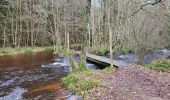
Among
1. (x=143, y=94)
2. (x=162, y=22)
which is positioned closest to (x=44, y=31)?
(x=162, y=22)

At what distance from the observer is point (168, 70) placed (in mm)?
17781

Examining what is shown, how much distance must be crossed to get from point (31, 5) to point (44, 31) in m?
4.75

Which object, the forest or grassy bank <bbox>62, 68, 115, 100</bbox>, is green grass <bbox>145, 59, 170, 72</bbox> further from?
grassy bank <bbox>62, 68, 115, 100</bbox>

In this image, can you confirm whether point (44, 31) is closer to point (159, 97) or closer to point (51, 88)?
point (51, 88)

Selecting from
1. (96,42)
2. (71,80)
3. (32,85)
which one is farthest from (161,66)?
(96,42)

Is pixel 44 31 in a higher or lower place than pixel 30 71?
higher

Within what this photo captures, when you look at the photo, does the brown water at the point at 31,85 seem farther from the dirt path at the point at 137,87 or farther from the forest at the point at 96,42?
the dirt path at the point at 137,87

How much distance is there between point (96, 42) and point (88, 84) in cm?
2610

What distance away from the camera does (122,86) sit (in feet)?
41.8

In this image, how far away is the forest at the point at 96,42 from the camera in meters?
13.4

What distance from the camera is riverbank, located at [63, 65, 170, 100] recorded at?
11281 mm

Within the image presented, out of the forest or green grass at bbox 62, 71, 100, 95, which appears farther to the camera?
green grass at bbox 62, 71, 100, 95

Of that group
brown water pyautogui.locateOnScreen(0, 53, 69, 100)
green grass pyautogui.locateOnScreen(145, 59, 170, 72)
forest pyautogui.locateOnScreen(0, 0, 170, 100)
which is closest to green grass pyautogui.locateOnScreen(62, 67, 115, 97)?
forest pyautogui.locateOnScreen(0, 0, 170, 100)

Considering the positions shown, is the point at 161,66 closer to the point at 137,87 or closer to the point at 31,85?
the point at 137,87
